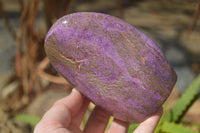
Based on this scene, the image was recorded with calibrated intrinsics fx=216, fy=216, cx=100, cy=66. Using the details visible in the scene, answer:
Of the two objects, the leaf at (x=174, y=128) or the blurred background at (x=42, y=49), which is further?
the blurred background at (x=42, y=49)

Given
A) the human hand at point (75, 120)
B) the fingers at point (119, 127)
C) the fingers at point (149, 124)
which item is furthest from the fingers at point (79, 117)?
the fingers at point (149, 124)

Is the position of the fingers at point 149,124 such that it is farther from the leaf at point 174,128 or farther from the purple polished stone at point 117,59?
the leaf at point 174,128

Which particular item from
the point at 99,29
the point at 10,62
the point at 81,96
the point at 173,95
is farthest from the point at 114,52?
the point at 10,62

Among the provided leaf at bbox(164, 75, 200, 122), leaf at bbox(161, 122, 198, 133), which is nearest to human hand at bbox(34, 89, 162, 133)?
leaf at bbox(161, 122, 198, 133)

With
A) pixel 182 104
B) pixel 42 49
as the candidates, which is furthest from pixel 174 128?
pixel 42 49

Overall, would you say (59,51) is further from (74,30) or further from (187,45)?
(187,45)

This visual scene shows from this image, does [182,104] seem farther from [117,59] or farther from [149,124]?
[117,59]
